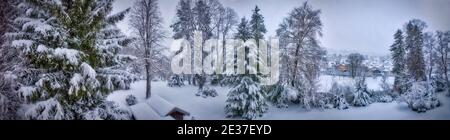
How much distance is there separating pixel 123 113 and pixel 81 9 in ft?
9.58

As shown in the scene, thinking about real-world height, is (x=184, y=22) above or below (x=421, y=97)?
above

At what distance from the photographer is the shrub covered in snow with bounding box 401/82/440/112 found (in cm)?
1123

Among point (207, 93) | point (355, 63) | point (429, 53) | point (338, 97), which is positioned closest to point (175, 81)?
point (207, 93)

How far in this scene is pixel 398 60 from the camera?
17.6 meters

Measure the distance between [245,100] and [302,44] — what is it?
197 inches

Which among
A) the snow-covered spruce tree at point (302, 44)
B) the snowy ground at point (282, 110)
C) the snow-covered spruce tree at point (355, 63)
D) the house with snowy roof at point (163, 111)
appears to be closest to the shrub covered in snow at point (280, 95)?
the snowy ground at point (282, 110)

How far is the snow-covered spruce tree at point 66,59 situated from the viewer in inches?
240

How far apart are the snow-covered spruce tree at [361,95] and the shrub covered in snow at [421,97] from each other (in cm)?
166

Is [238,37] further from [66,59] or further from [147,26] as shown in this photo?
[66,59]

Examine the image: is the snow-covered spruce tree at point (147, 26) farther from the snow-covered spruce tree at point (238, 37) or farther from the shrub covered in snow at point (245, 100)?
the shrub covered in snow at point (245, 100)

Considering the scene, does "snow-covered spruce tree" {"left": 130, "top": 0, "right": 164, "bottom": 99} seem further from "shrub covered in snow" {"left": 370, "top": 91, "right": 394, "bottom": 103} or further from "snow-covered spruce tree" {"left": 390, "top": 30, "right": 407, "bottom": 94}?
"snow-covered spruce tree" {"left": 390, "top": 30, "right": 407, "bottom": 94}

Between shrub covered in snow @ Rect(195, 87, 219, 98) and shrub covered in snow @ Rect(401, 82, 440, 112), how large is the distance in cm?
941

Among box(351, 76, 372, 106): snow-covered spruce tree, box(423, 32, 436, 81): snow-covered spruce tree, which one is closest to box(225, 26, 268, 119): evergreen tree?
box(351, 76, 372, 106): snow-covered spruce tree
